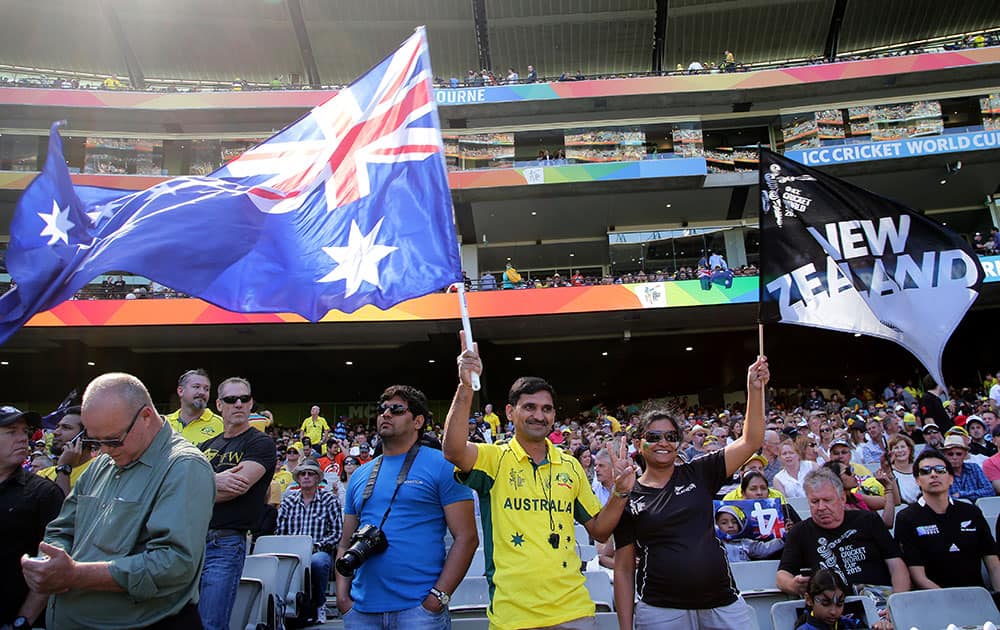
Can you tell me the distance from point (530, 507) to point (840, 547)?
6.53 ft

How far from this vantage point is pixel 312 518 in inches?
236

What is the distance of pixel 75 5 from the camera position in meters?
24.1

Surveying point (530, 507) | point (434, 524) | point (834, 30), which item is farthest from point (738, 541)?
point (834, 30)

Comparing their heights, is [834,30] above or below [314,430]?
above

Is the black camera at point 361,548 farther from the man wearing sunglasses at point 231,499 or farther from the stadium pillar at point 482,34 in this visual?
the stadium pillar at point 482,34

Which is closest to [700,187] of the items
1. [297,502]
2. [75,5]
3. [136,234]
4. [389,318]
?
[389,318]

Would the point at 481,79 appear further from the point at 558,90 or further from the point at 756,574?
the point at 756,574

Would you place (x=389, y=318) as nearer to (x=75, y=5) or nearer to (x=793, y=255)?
(x=793, y=255)

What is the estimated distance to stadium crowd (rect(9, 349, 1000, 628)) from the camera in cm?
225

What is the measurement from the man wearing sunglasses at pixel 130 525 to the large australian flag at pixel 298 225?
1.34 m

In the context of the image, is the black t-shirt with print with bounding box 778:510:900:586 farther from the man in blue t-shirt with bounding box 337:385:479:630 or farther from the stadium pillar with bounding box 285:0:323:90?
the stadium pillar with bounding box 285:0:323:90

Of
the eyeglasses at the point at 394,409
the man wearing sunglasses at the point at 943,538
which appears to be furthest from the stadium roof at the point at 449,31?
the eyeglasses at the point at 394,409

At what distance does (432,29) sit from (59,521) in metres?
26.5

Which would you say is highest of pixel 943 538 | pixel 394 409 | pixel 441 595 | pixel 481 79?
pixel 481 79
